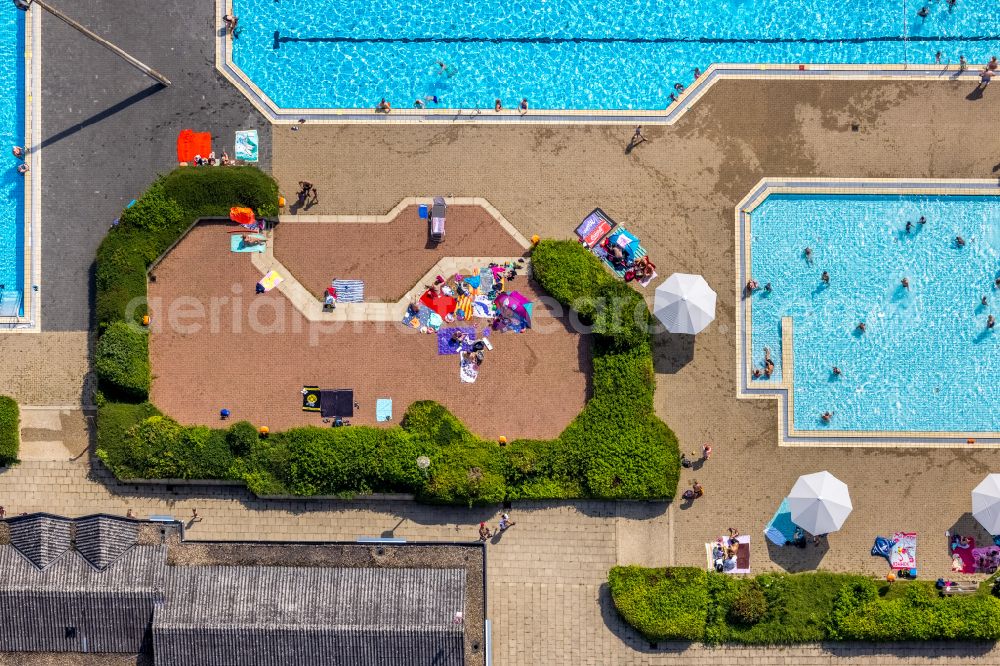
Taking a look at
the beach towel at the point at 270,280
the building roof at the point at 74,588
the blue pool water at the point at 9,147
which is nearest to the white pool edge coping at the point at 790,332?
the beach towel at the point at 270,280

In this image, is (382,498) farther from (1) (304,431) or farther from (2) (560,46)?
(2) (560,46)

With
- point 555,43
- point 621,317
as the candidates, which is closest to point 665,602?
point 621,317

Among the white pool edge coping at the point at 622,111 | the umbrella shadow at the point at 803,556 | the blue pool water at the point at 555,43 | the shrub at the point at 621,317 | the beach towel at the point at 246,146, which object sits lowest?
the umbrella shadow at the point at 803,556

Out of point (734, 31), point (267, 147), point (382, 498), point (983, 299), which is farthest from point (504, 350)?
point (983, 299)

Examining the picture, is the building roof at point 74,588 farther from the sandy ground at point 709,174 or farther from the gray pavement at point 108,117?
the sandy ground at point 709,174

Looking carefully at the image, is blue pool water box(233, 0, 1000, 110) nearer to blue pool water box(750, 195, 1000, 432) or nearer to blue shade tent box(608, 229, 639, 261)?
blue shade tent box(608, 229, 639, 261)

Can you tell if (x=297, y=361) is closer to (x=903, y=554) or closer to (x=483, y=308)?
(x=483, y=308)
